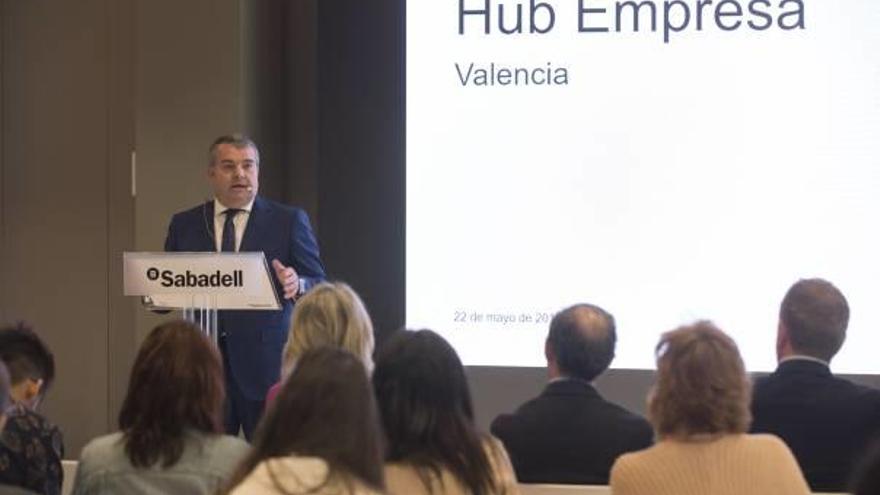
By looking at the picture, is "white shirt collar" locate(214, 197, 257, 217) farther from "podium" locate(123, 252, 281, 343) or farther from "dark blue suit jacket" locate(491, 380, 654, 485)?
"dark blue suit jacket" locate(491, 380, 654, 485)

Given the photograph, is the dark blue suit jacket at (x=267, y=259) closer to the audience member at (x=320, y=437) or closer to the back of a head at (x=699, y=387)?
the back of a head at (x=699, y=387)

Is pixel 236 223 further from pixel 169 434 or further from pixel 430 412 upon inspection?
pixel 430 412

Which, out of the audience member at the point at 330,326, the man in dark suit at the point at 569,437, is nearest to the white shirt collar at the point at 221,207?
the audience member at the point at 330,326

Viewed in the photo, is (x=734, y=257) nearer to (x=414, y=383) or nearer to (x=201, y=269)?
(x=201, y=269)

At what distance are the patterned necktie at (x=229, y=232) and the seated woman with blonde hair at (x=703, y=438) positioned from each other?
7.81 ft

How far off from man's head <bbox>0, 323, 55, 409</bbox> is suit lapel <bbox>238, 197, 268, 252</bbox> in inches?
62.0

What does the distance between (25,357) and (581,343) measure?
135cm

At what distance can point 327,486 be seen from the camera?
2.02m

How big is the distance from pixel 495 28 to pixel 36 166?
7.61 ft

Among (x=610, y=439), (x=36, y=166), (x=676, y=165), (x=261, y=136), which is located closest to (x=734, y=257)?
(x=676, y=165)

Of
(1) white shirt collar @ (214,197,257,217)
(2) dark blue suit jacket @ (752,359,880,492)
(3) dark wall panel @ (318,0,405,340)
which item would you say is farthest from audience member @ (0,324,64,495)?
(3) dark wall panel @ (318,0,405,340)

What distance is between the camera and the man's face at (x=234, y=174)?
16.1 ft

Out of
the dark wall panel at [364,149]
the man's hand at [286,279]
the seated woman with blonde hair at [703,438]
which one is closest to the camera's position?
the seated woman with blonde hair at [703,438]

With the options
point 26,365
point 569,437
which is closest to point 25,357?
point 26,365
